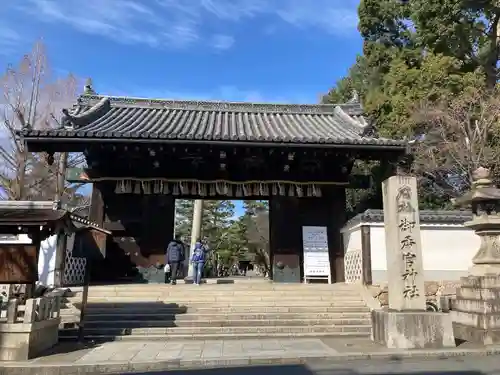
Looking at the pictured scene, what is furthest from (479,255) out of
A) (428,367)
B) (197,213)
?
(197,213)

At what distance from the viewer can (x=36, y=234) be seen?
874 cm

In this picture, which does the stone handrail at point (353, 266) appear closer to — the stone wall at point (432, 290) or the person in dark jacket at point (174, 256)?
the stone wall at point (432, 290)

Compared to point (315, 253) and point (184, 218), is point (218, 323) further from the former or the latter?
point (184, 218)

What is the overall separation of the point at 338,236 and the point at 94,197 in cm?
928

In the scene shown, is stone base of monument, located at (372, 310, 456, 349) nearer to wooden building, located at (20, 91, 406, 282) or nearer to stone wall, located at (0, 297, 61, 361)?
wooden building, located at (20, 91, 406, 282)

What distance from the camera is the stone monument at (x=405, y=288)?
8500mm

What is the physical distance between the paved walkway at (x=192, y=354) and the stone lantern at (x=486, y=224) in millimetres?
2204

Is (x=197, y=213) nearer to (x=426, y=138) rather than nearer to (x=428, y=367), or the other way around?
(x=426, y=138)

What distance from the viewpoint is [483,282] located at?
31.0ft

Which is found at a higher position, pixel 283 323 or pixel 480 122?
pixel 480 122

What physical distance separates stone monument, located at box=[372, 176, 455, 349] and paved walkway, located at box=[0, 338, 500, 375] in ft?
1.20

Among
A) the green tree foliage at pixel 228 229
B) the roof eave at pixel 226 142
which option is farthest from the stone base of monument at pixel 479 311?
the green tree foliage at pixel 228 229

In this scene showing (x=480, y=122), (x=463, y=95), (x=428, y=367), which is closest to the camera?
(x=428, y=367)

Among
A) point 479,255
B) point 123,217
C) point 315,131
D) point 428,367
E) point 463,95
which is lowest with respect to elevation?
point 428,367
